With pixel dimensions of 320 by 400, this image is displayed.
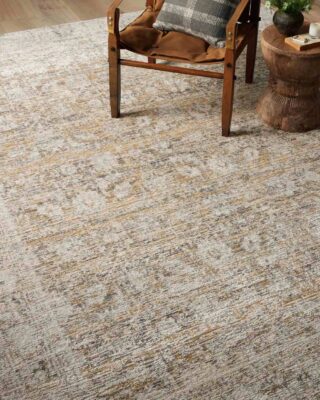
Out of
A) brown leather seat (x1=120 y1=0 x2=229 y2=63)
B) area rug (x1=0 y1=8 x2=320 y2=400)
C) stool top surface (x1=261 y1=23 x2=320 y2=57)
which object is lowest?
area rug (x1=0 y1=8 x2=320 y2=400)

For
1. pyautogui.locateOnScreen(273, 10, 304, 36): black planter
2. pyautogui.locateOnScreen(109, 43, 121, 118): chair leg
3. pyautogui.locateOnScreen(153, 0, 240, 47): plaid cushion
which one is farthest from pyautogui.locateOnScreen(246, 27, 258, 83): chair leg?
pyautogui.locateOnScreen(109, 43, 121, 118): chair leg

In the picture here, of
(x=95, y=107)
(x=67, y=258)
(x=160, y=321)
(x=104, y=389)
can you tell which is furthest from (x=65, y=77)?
(x=104, y=389)

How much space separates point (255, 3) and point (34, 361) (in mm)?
2049

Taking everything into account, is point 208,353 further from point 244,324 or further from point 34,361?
point 34,361

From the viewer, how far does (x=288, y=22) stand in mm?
2693

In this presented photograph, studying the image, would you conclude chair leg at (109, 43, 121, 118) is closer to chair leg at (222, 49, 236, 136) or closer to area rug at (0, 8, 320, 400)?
area rug at (0, 8, 320, 400)

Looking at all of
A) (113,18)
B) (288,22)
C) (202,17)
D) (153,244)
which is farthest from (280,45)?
(153,244)

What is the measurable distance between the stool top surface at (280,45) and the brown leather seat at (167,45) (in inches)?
8.2

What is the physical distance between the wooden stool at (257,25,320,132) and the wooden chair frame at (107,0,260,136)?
168 millimetres

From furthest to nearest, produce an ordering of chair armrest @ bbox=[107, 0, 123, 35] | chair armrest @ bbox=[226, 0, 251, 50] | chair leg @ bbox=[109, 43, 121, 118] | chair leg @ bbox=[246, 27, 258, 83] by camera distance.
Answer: chair leg @ bbox=[246, 27, 258, 83] < chair leg @ bbox=[109, 43, 121, 118] < chair armrest @ bbox=[107, 0, 123, 35] < chair armrest @ bbox=[226, 0, 251, 50]

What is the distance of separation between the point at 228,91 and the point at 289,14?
43cm

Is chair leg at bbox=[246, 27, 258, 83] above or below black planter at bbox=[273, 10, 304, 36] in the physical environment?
below

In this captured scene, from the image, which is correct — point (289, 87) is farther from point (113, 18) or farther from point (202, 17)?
point (113, 18)

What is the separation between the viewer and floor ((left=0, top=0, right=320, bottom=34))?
13.3ft
